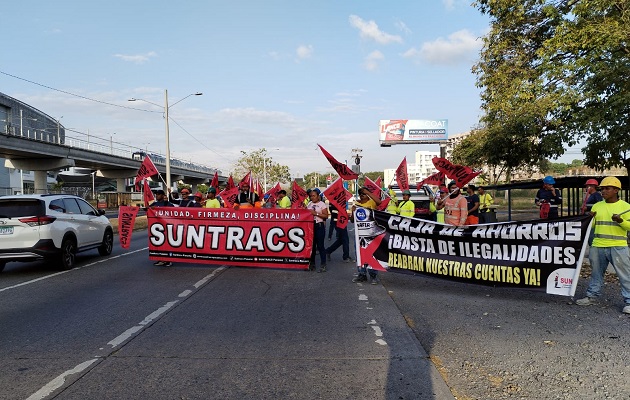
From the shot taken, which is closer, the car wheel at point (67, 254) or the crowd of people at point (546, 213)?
the crowd of people at point (546, 213)

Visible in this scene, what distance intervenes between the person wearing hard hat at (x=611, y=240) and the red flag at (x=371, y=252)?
3.14 m

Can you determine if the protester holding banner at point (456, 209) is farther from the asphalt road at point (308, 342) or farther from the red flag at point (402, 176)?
the red flag at point (402, 176)

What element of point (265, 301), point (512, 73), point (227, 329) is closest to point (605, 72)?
point (512, 73)

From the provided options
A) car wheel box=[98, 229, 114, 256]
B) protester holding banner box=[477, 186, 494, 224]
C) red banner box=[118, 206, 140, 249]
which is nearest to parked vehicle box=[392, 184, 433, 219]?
protester holding banner box=[477, 186, 494, 224]

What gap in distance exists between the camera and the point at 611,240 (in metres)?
6.71

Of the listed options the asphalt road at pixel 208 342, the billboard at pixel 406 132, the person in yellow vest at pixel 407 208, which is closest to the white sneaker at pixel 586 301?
the asphalt road at pixel 208 342

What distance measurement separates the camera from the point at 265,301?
752cm

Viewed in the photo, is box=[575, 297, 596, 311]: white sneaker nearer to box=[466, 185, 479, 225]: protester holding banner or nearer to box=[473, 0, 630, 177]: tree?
box=[466, 185, 479, 225]: protester holding banner

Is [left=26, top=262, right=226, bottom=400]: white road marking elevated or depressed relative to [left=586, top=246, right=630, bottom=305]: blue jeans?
depressed

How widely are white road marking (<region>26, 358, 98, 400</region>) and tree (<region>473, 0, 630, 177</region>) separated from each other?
14.4 m

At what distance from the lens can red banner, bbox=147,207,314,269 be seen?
33.4 feet

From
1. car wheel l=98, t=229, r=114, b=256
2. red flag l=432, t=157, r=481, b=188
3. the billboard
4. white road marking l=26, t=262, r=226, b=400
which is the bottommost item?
white road marking l=26, t=262, r=226, b=400

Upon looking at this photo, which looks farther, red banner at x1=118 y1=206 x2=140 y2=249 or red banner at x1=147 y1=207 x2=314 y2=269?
red banner at x1=118 y1=206 x2=140 y2=249

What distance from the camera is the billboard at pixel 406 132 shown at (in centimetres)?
6907
